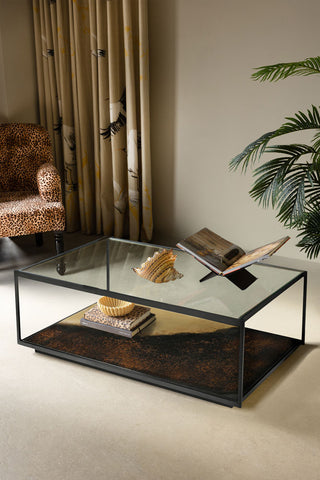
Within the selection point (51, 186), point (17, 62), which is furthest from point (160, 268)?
point (17, 62)

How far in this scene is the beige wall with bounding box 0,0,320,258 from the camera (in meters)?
3.36

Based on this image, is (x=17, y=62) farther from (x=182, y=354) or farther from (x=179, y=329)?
(x=182, y=354)

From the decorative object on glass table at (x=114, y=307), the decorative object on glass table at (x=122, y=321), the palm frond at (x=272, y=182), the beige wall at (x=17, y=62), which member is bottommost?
the decorative object on glass table at (x=122, y=321)

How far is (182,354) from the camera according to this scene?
85.2 inches

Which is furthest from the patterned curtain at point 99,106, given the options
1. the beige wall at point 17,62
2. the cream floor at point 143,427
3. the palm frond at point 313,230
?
the cream floor at point 143,427

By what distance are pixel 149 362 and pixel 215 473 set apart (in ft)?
2.02

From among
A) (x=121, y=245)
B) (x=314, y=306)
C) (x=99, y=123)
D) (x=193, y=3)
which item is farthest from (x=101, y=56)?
(x=314, y=306)

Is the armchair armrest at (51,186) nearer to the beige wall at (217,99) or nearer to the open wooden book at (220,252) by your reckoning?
the beige wall at (217,99)

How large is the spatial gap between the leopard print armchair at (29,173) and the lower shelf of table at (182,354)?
1.20 meters

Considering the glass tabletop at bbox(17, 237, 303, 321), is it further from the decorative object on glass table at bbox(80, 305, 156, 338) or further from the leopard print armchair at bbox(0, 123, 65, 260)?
the leopard print armchair at bbox(0, 123, 65, 260)

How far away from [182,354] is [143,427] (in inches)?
16.1

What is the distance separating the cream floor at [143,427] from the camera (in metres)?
1.61

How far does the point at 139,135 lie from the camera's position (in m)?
3.92

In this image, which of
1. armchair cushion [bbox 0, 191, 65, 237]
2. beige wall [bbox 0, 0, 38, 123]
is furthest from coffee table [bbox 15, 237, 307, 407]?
beige wall [bbox 0, 0, 38, 123]
